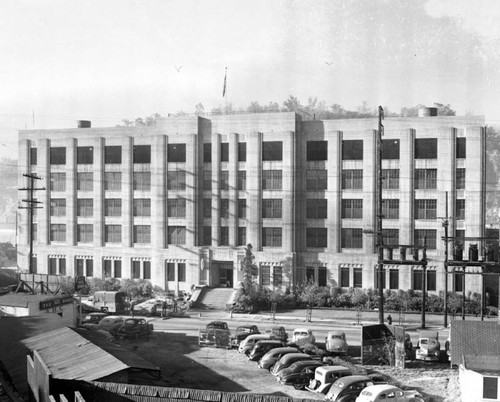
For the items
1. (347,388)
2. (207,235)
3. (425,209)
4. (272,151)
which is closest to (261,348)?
(347,388)

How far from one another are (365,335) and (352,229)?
81.5ft

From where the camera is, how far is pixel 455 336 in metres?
35.2

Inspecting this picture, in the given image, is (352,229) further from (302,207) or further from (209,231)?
(209,231)

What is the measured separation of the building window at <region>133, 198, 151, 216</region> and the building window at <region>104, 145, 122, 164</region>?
4833mm

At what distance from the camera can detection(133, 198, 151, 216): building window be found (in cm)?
7000

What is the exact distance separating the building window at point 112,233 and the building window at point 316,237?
20.3m

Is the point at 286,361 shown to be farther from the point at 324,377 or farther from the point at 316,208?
the point at 316,208

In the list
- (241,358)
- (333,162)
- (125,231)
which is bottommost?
(241,358)

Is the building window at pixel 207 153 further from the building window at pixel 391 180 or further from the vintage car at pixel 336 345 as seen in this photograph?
the vintage car at pixel 336 345

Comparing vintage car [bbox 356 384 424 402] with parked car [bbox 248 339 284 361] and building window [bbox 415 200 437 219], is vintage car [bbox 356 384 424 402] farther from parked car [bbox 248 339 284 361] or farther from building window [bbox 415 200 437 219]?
building window [bbox 415 200 437 219]

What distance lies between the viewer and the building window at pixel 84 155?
72062 mm

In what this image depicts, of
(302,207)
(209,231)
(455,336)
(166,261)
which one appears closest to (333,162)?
(302,207)

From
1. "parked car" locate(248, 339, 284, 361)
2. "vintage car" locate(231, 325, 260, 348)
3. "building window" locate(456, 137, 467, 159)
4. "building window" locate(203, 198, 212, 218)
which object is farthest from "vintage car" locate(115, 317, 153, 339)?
"building window" locate(456, 137, 467, 159)

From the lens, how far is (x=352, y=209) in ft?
210
